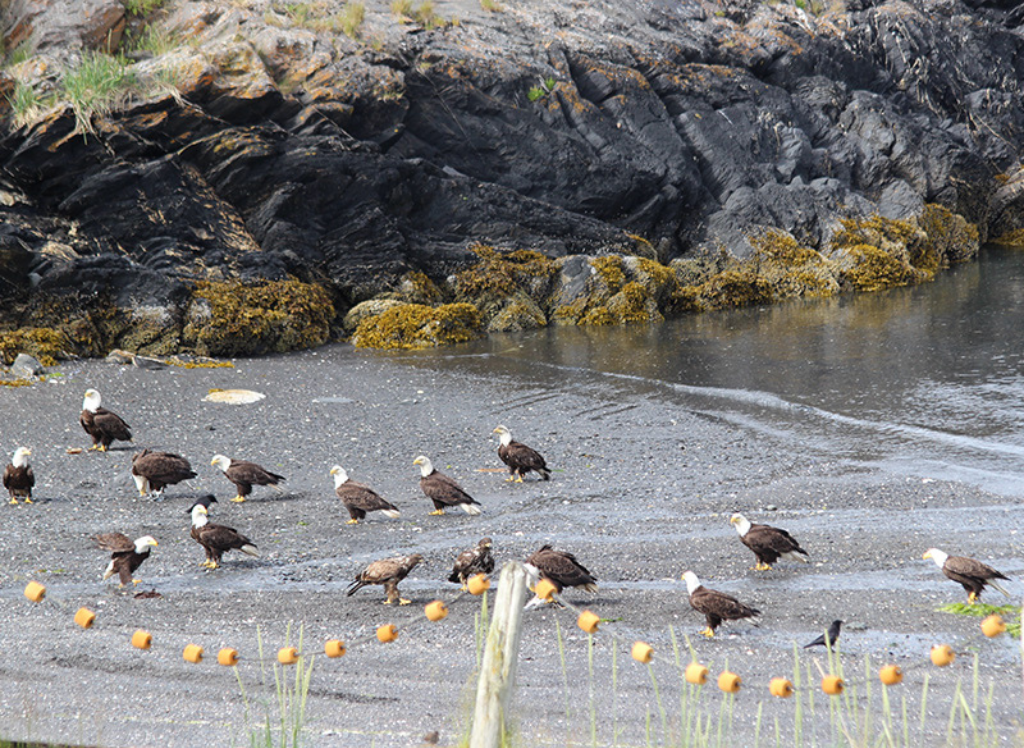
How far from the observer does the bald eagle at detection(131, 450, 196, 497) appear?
33.3ft

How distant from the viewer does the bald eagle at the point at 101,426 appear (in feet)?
40.1

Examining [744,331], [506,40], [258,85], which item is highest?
[506,40]

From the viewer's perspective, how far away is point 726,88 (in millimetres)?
41938

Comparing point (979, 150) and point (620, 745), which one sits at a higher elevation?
point (979, 150)

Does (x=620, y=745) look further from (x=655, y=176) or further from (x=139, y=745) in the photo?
(x=655, y=176)

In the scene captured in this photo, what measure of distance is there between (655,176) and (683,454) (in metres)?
26.0

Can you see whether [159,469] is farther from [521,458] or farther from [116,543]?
[521,458]

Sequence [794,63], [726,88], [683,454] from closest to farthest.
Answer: [683,454]
[726,88]
[794,63]

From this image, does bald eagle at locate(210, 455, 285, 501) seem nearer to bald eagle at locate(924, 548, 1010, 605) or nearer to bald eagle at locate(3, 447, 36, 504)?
bald eagle at locate(3, 447, 36, 504)

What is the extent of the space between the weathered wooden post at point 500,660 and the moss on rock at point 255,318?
19926 millimetres

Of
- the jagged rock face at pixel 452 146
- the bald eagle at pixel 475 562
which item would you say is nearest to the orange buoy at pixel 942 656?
the bald eagle at pixel 475 562

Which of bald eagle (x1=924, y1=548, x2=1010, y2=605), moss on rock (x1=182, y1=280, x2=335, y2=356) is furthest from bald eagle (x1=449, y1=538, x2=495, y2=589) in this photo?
moss on rock (x1=182, y1=280, x2=335, y2=356)

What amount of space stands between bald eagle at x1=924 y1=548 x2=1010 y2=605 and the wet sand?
0.31 metres

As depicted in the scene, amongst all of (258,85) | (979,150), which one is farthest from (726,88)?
(258,85)
